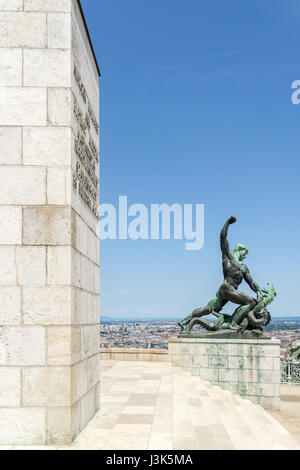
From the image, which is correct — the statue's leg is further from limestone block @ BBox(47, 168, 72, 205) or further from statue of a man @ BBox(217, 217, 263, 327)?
limestone block @ BBox(47, 168, 72, 205)

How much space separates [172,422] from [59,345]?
267cm

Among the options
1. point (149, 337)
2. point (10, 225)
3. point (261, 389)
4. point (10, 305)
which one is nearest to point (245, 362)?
point (261, 389)

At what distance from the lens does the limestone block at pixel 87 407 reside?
305 inches

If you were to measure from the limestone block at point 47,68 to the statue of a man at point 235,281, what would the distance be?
11.6 meters

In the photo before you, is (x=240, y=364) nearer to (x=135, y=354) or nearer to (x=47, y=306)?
(x=135, y=354)

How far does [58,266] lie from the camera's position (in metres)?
7.10

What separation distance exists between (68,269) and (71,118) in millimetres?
2135

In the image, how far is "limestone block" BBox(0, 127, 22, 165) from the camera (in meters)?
7.20

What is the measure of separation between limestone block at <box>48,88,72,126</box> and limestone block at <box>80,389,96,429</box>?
408 cm

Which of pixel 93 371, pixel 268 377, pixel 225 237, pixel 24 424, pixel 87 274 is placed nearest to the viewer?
pixel 24 424

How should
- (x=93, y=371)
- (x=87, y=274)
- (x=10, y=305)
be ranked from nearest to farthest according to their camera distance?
(x=10, y=305) < (x=87, y=274) < (x=93, y=371)

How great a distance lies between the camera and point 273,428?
30.1 ft
